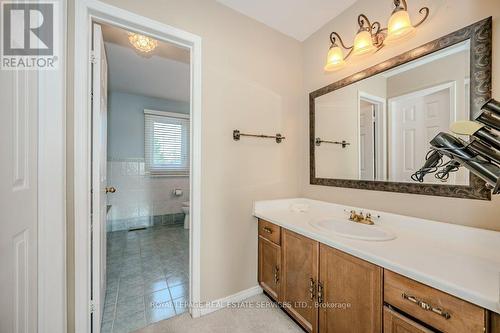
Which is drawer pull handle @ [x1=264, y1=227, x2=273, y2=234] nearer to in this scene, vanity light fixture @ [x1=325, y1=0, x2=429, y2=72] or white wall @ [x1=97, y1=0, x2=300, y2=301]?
white wall @ [x1=97, y1=0, x2=300, y2=301]

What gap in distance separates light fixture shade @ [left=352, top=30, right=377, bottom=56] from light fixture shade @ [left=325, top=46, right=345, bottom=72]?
0.17 meters

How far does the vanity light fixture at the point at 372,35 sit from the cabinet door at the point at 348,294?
1441mm

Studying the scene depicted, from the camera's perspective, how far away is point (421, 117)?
52.2 inches

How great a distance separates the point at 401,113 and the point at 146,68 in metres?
3.01

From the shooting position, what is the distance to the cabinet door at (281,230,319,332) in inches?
52.7

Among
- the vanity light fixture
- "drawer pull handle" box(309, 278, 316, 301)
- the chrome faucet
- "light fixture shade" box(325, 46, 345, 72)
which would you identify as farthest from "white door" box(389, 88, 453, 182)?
"drawer pull handle" box(309, 278, 316, 301)

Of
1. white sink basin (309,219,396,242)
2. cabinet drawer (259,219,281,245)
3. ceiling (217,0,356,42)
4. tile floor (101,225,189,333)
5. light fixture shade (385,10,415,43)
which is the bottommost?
tile floor (101,225,189,333)

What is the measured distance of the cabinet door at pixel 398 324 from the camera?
2.75 feet

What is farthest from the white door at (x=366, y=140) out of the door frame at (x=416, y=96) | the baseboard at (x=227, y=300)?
the baseboard at (x=227, y=300)

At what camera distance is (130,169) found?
12.1 ft

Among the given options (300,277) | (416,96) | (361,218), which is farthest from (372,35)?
(300,277)

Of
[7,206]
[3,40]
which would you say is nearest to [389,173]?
[7,206]

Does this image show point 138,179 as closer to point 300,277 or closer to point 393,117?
point 300,277

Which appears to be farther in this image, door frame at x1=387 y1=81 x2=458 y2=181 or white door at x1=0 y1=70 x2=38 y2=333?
door frame at x1=387 y1=81 x2=458 y2=181
